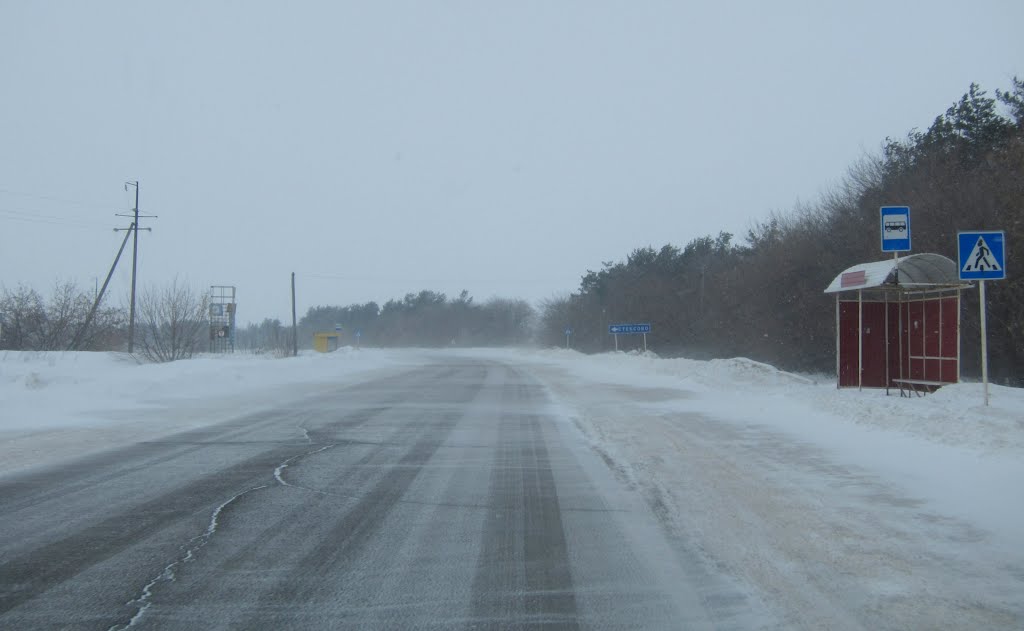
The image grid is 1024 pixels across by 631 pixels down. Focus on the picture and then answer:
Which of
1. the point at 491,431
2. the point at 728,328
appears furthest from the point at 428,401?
the point at 728,328

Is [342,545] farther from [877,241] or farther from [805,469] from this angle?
[877,241]

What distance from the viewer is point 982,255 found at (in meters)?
12.2

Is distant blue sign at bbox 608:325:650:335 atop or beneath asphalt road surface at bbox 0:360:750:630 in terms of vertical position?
atop

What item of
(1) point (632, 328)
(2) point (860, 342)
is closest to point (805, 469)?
(2) point (860, 342)

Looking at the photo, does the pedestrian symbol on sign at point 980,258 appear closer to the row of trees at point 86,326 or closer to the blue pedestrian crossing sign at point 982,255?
the blue pedestrian crossing sign at point 982,255

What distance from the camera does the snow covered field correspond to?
513cm

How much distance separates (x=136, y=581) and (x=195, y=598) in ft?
1.92

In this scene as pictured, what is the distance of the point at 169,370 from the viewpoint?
995 inches

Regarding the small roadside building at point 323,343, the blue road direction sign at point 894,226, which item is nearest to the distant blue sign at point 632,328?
the blue road direction sign at point 894,226


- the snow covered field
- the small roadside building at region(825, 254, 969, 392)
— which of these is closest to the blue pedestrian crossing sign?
the snow covered field

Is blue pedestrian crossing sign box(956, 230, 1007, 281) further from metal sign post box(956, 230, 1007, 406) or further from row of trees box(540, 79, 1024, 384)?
row of trees box(540, 79, 1024, 384)

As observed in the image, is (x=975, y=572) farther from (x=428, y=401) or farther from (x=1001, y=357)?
(x=1001, y=357)

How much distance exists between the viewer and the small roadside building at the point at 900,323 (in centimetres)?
1597

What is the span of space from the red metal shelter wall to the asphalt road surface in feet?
32.4
